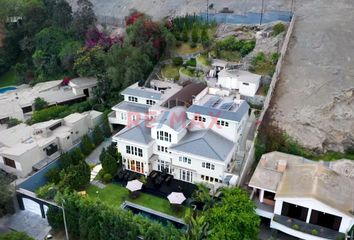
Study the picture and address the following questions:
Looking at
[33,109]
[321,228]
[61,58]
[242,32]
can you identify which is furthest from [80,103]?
[321,228]

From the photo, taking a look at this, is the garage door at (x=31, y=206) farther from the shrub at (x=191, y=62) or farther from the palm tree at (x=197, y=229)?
the shrub at (x=191, y=62)

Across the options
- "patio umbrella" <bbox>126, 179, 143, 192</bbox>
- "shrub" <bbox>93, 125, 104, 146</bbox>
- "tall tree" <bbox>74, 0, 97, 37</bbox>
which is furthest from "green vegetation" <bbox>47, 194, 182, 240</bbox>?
"tall tree" <bbox>74, 0, 97, 37</bbox>

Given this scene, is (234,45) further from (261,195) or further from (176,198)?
(176,198)

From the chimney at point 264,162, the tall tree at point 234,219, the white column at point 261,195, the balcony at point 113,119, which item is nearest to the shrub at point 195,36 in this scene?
the balcony at point 113,119

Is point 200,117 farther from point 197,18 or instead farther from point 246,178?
point 197,18

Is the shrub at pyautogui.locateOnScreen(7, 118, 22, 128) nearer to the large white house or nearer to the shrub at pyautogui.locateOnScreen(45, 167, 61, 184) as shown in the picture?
the shrub at pyautogui.locateOnScreen(45, 167, 61, 184)

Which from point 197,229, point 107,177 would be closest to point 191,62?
point 107,177
